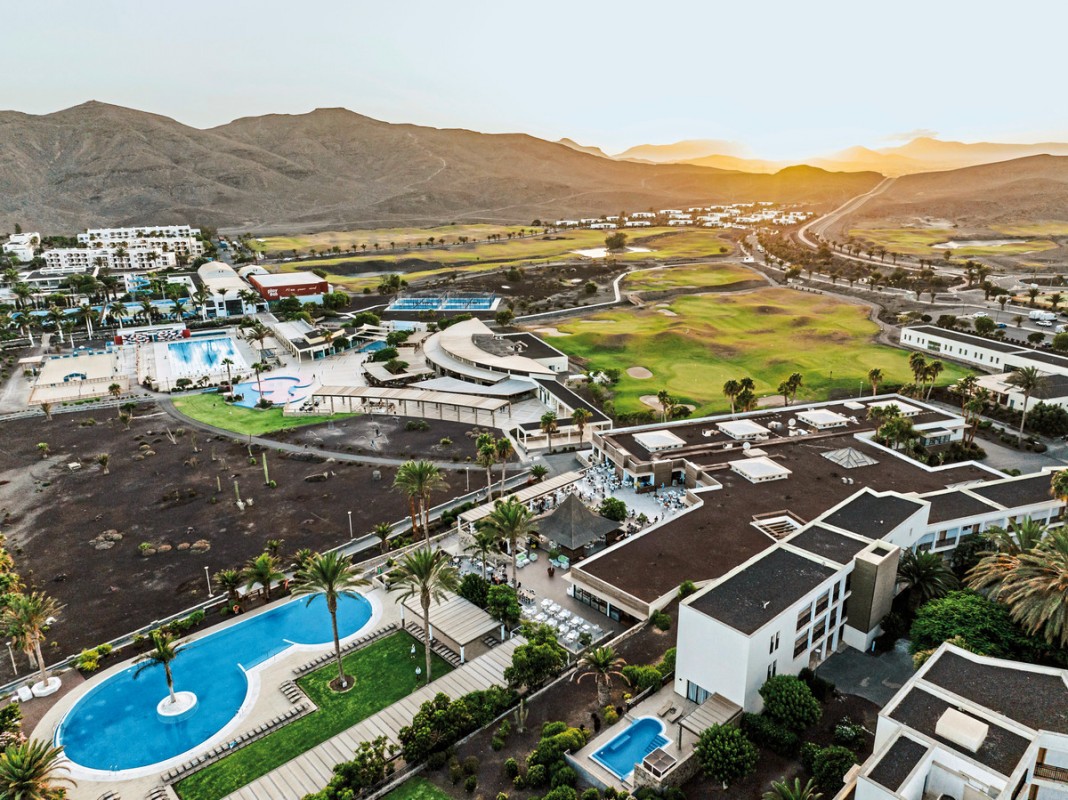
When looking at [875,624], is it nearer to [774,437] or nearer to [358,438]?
[774,437]

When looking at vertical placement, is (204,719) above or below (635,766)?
below

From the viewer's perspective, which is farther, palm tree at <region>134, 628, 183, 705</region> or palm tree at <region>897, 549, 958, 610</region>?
palm tree at <region>897, 549, 958, 610</region>

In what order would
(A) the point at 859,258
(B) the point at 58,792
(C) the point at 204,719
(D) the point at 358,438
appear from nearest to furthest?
(B) the point at 58,792, (C) the point at 204,719, (D) the point at 358,438, (A) the point at 859,258

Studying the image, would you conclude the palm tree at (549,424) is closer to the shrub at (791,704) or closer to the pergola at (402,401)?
the pergola at (402,401)

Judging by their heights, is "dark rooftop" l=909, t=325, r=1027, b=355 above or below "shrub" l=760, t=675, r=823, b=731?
above

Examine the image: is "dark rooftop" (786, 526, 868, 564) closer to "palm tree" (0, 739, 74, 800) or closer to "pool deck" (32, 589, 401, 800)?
"pool deck" (32, 589, 401, 800)

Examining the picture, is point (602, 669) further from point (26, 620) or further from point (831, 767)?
point (26, 620)

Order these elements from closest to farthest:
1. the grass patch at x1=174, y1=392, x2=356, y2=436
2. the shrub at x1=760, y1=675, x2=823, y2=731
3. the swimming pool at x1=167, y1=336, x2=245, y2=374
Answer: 1. the shrub at x1=760, y1=675, x2=823, y2=731
2. the grass patch at x1=174, y1=392, x2=356, y2=436
3. the swimming pool at x1=167, y1=336, x2=245, y2=374

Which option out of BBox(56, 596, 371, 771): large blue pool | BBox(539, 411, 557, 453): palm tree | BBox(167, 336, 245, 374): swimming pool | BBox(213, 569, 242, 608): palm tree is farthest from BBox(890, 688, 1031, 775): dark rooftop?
BBox(167, 336, 245, 374): swimming pool

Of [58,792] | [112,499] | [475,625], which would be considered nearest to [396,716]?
[475,625]
